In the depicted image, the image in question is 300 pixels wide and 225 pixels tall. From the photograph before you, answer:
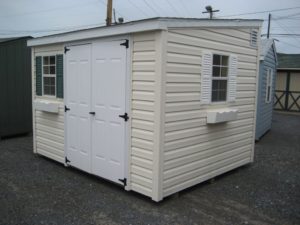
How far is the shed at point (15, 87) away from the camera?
26.8 feet

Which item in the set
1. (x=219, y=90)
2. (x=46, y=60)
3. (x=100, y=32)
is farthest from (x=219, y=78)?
(x=46, y=60)

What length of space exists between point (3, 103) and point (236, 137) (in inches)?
231

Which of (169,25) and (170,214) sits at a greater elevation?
(169,25)

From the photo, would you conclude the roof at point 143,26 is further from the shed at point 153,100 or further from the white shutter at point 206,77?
the white shutter at point 206,77

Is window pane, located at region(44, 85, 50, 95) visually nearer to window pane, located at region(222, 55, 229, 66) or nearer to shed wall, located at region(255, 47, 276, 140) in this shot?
window pane, located at region(222, 55, 229, 66)

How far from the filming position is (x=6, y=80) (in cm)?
820

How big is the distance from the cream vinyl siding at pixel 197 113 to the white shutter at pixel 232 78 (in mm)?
87

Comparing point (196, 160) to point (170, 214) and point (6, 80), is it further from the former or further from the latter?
point (6, 80)

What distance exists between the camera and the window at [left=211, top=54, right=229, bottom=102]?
505 cm

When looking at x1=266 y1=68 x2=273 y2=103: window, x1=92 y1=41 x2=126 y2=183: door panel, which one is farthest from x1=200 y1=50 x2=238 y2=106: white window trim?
x1=266 y1=68 x2=273 y2=103: window

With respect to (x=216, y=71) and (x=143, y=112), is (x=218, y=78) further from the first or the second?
(x=143, y=112)

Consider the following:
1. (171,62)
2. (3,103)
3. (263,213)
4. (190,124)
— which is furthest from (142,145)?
(3,103)

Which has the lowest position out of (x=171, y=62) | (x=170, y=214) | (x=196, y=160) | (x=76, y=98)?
(x=170, y=214)

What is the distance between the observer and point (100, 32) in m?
4.74
